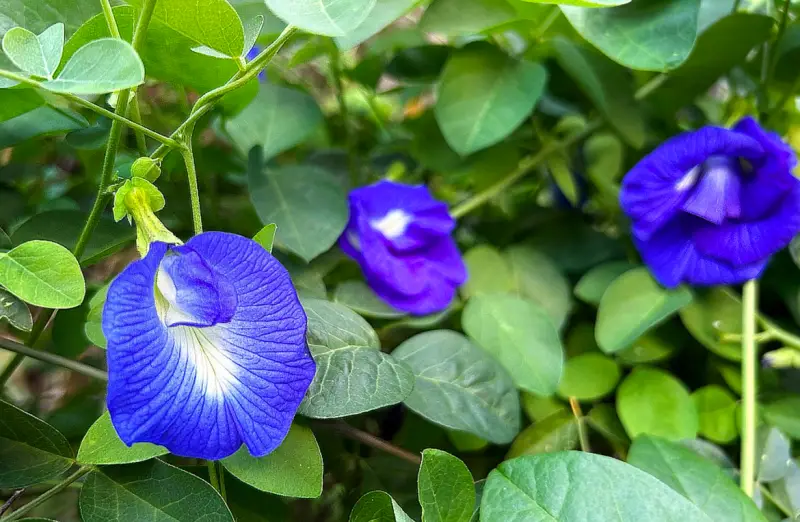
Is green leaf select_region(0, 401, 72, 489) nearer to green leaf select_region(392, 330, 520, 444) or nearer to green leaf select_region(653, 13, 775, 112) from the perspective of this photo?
green leaf select_region(392, 330, 520, 444)

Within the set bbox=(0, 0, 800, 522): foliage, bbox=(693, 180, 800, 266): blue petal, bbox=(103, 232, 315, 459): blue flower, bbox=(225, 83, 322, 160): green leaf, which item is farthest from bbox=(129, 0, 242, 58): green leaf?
bbox=(693, 180, 800, 266): blue petal

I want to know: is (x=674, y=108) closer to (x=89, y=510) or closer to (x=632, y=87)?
(x=632, y=87)

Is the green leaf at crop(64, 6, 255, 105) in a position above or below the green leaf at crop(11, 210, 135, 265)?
above

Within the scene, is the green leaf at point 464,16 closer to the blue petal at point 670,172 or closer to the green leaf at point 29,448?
the blue petal at point 670,172

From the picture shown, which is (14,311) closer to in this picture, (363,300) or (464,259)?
(363,300)

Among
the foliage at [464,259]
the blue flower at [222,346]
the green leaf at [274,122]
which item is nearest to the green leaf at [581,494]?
the foliage at [464,259]

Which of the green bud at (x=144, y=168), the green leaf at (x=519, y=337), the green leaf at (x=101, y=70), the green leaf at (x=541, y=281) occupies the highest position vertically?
the green leaf at (x=101, y=70)
